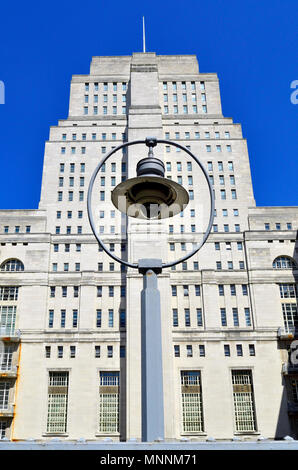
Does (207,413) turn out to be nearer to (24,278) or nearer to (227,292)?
(227,292)

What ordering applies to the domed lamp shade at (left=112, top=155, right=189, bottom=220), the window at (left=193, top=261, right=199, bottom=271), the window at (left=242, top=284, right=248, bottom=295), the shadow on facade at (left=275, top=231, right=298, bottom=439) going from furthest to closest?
1. the window at (left=193, top=261, right=199, bottom=271)
2. the window at (left=242, top=284, right=248, bottom=295)
3. the shadow on facade at (left=275, top=231, right=298, bottom=439)
4. the domed lamp shade at (left=112, top=155, right=189, bottom=220)

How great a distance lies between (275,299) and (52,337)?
2867 centimetres

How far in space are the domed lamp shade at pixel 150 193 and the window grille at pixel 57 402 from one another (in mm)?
48325

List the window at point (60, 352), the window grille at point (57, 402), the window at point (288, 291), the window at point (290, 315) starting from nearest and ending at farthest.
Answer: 1. the window grille at point (57, 402)
2. the window at point (60, 352)
3. the window at point (290, 315)
4. the window at point (288, 291)

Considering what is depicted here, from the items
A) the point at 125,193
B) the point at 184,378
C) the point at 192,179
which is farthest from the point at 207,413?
the point at 125,193

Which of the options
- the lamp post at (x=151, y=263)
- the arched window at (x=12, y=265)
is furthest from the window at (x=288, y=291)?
the lamp post at (x=151, y=263)

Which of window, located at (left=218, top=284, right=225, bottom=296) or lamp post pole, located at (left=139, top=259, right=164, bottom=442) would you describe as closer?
lamp post pole, located at (left=139, top=259, right=164, bottom=442)

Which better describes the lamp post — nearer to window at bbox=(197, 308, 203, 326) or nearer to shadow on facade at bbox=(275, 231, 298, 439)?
shadow on facade at bbox=(275, 231, 298, 439)

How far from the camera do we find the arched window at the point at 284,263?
6112 cm

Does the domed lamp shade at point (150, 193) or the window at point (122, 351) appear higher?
the window at point (122, 351)

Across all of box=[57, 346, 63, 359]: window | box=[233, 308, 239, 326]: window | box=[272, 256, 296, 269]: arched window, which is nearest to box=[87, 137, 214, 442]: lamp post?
box=[57, 346, 63, 359]: window

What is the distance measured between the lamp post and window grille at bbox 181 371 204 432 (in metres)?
47.3

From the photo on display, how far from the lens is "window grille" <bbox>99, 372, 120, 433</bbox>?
5344 cm

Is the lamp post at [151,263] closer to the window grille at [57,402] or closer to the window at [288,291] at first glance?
the window grille at [57,402]
